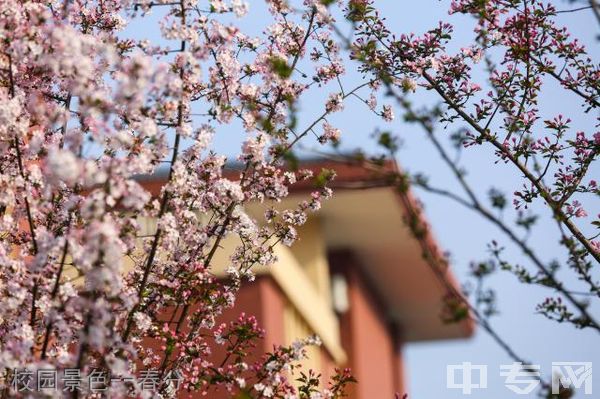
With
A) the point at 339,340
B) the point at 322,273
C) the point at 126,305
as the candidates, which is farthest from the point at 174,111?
the point at 339,340

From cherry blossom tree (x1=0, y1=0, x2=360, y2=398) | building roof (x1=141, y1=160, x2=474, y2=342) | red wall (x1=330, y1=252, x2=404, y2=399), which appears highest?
building roof (x1=141, y1=160, x2=474, y2=342)

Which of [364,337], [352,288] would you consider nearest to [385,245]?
[352,288]

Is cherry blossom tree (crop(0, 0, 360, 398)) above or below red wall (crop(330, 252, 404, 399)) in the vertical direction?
below

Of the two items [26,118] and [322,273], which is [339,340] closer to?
[322,273]

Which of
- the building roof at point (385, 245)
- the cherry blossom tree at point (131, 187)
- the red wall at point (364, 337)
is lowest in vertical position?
the cherry blossom tree at point (131, 187)

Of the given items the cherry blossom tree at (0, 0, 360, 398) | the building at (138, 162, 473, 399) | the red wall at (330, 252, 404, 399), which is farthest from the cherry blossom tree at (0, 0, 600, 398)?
the red wall at (330, 252, 404, 399)

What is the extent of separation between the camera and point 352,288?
34.2 metres

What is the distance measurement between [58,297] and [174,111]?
4.19 ft

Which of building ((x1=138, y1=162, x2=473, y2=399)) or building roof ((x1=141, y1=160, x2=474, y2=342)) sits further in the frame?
building roof ((x1=141, y1=160, x2=474, y2=342))

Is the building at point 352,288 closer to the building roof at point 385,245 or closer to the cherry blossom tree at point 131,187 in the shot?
the building roof at point 385,245

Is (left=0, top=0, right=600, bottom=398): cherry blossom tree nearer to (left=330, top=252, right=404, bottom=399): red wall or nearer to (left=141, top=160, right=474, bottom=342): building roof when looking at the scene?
(left=141, top=160, right=474, bottom=342): building roof

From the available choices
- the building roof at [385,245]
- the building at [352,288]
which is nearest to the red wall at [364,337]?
the building at [352,288]

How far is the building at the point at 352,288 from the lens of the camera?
22625mm

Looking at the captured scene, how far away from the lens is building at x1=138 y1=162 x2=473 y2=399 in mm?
→ 22625
